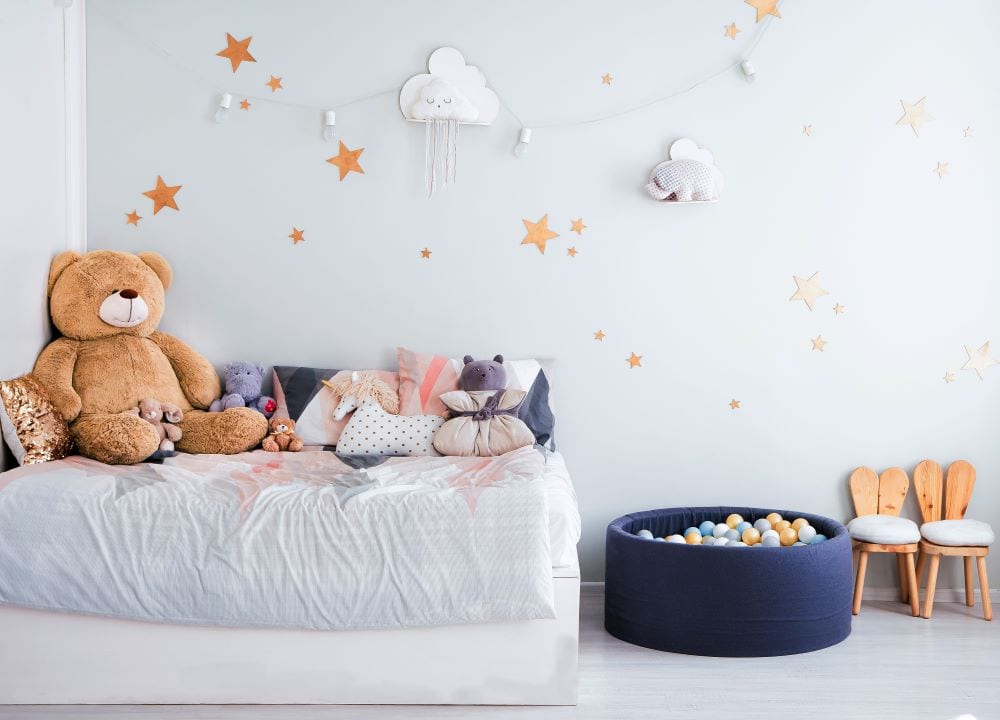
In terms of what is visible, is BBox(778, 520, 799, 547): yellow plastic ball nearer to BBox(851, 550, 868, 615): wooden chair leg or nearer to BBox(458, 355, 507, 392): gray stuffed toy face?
BBox(851, 550, 868, 615): wooden chair leg

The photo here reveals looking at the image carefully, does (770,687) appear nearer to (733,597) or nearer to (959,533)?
(733,597)

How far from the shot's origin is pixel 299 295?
363cm

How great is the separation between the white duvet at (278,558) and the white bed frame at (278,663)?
0.06 meters

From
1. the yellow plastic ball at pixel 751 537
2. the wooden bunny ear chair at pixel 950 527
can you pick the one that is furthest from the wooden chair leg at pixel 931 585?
the yellow plastic ball at pixel 751 537

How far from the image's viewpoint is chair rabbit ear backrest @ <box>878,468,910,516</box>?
363 centimetres

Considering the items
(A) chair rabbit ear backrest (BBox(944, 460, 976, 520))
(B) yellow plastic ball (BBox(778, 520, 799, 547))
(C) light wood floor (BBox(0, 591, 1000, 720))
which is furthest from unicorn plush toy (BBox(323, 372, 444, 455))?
(A) chair rabbit ear backrest (BBox(944, 460, 976, 520))

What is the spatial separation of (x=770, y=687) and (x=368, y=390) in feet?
5.06

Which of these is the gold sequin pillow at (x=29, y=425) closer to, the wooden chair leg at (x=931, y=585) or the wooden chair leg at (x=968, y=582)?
the wooden chair leg at (x=931, y=585)

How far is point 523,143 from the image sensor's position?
3596 mm

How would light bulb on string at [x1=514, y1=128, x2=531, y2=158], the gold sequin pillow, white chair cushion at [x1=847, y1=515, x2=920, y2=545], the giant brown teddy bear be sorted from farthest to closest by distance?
light bulb on string at [x1=514, y1=128, x2=531, y2=158]
white chair cushion at [x1=847, y1=515, x2=920, y2=545]
the giant brown teddy bear
the gold sequin pillow

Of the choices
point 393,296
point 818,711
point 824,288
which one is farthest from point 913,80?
point 818,711

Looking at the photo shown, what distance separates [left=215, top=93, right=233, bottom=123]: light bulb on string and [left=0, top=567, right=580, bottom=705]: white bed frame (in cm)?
178

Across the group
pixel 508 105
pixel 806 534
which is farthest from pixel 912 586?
pixel 508 105

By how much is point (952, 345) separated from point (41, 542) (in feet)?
9.82
